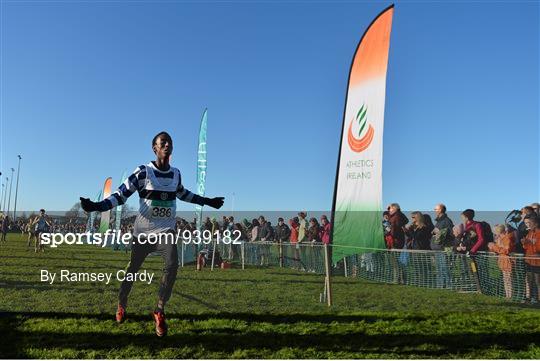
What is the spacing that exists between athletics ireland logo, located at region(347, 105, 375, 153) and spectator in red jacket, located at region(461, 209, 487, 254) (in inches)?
148

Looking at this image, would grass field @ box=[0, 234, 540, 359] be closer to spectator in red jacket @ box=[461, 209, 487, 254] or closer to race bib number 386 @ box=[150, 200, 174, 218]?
spectator in red jacket @ box=[461, 209, 487, 254]

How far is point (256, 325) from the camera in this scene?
624 centimetres

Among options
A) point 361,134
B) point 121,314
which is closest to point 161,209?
point 121,314

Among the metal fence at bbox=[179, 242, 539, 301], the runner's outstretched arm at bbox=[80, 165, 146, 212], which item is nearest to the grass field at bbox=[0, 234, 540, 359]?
the metal fence at bbox=[179, 242, 539, 301]

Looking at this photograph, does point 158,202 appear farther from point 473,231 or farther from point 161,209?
point 473,231

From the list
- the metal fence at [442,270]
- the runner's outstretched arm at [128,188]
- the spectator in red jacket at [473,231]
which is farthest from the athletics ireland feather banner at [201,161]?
the runner's outstretched arm at [128,188]

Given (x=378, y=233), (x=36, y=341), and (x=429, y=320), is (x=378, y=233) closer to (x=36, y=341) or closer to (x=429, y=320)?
(x=429, y=320)

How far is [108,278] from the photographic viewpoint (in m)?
11.5

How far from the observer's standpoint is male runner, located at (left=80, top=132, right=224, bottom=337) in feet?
18.7

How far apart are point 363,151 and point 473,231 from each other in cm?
391

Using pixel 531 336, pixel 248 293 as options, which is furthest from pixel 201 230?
pixel 531 336

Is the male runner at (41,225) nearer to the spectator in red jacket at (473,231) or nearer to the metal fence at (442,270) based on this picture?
the metal fence at (442,270)

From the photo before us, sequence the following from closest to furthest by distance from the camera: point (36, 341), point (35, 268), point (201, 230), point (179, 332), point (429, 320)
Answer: point (36, 341) < point (179, 332) < point (429, 320) < point (35, 268) < point (201, 230)

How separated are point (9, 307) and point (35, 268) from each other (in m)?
7.03
